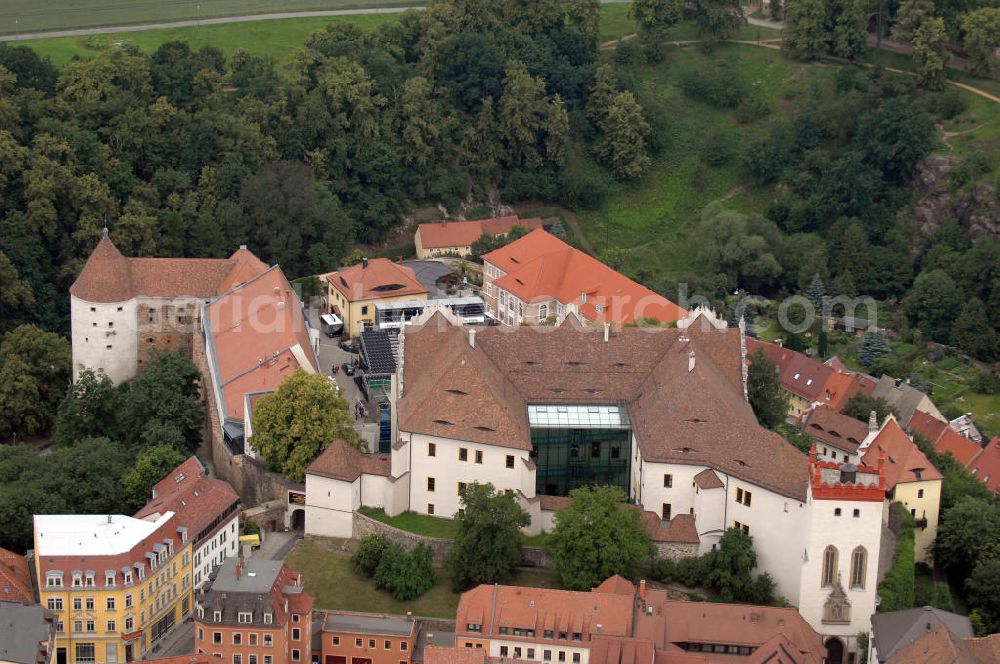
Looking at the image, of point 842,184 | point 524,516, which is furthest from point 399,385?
point 842,184

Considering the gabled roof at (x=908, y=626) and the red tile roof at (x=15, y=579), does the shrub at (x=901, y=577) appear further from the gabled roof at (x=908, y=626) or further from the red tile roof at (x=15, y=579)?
the red tile roof at (x=15, y=579)

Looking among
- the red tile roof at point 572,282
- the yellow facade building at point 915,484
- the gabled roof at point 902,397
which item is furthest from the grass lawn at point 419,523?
the gabled roof at point 902,397

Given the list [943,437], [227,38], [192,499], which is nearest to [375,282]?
[192,499]

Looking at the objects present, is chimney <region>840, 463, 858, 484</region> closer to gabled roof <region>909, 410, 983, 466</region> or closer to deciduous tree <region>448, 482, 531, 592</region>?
deciduous tree <region>448, 482, 531, 592</region>

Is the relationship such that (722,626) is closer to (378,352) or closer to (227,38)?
(378,352)

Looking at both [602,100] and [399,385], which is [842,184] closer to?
[602,100]
